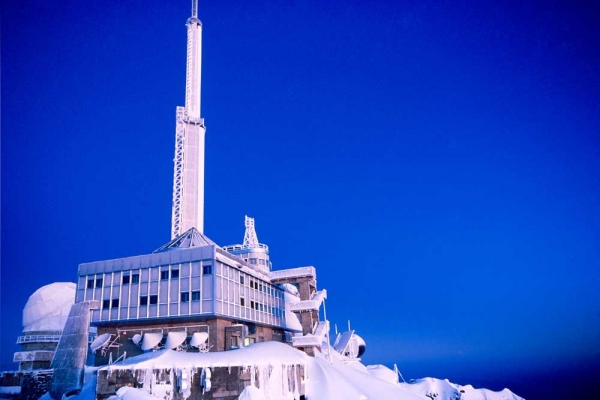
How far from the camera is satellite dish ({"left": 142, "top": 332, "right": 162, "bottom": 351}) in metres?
40.8

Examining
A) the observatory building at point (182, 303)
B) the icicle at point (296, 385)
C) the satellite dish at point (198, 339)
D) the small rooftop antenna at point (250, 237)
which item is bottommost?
the icicle at point (296, 385)

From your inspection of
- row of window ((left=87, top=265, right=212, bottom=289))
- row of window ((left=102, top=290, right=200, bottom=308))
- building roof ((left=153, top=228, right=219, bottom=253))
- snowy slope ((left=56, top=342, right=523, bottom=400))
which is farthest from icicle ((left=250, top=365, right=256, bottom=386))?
building roof ((left=153, top=228, right=219, bottom=253))

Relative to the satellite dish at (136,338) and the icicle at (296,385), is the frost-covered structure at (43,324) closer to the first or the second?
the satellite dish at (136,338)

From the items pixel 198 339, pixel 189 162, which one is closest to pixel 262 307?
pixel 198 339

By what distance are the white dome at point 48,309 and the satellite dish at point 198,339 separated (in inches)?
1626

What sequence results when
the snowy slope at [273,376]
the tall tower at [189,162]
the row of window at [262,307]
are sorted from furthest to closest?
the tall tower at [189,162] < the row of window at [262,307] < the snowy slope at [273,376]

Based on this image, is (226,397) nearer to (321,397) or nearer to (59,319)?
(321,397)

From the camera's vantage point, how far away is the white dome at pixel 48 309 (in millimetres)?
70438

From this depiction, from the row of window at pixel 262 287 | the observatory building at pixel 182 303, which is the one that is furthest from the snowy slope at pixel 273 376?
the row of window at pixel 262 287

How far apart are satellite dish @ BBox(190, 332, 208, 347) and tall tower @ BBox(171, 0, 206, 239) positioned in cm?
2698

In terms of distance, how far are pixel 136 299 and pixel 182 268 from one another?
6.12 meters

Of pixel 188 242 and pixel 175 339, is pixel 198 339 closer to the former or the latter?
pixel 175 339

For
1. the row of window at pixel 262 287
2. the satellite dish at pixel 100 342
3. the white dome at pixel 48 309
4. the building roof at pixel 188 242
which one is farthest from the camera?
the white dome at pixel 48 309

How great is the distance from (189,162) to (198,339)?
118 feet
